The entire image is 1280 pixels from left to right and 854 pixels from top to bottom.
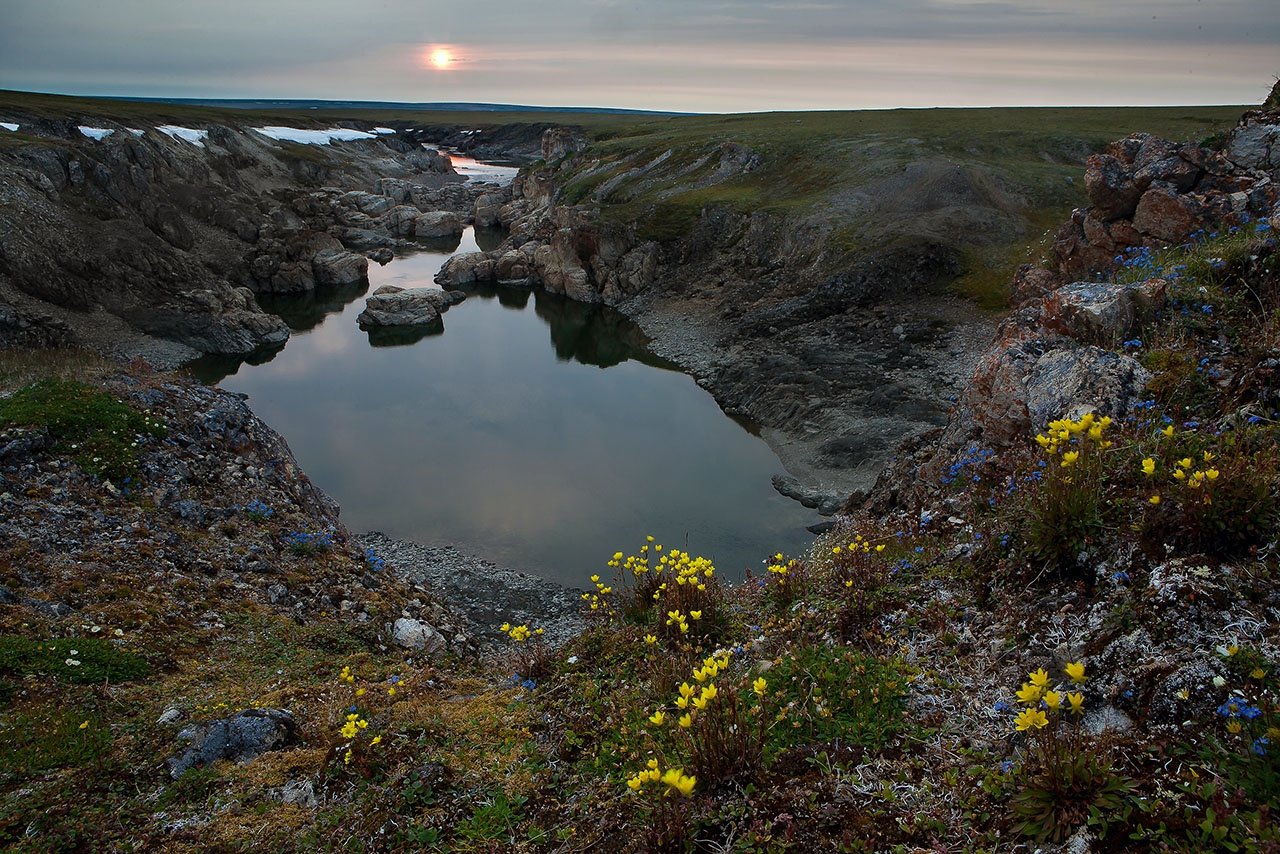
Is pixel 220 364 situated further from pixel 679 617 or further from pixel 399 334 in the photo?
pixel 679 617

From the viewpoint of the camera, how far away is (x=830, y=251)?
49.6m

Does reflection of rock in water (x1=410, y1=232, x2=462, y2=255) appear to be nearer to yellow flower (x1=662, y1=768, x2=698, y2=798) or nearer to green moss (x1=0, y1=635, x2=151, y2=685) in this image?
green moss (x1=0, y1=635, x2=151, y2=685)

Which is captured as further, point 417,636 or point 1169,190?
point 1169,190

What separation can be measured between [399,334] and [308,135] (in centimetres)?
10012

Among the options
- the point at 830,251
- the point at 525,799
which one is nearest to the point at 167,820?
the point at 525,799

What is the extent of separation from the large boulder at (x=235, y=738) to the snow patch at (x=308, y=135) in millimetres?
130243

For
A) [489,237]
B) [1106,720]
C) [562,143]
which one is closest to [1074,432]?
[1106,720]

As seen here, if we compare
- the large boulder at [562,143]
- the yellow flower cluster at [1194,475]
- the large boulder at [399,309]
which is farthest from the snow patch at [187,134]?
the yellow flower cluster at [1194,475]

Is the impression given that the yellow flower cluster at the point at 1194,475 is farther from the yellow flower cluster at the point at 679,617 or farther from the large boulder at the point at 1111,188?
the large boulder at the point at 1111,188

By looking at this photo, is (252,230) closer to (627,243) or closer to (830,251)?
(627,243)

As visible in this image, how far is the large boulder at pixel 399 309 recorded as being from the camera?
176ft

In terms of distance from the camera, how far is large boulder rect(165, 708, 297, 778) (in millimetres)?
6996

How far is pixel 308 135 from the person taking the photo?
131 meters

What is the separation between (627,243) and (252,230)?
1393 inches
